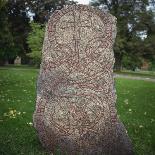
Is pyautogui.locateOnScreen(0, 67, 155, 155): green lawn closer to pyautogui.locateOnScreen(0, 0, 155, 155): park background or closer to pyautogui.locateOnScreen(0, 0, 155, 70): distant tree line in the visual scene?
pyautogui.locateOnScreen(0, 0, 155, 155): park background

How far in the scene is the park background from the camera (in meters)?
8.67

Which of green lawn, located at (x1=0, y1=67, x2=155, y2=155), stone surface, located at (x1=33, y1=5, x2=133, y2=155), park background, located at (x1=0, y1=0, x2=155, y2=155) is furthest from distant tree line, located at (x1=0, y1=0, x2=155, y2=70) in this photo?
stone surface, located at (x1=33, y1=5, x2=133, y2=155)

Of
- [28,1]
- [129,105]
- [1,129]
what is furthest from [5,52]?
[1,129]

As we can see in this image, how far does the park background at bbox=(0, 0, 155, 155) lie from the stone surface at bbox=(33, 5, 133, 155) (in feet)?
1.42

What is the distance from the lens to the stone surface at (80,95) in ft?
24.2

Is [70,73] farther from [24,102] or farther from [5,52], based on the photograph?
[5,52]

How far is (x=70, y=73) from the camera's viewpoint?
7.44 m

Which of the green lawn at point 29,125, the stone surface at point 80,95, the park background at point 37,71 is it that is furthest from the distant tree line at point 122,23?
the stone surface at point 80,95

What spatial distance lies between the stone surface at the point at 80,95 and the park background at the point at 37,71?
0.43 m

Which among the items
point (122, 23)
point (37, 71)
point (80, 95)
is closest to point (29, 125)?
point (80, 95)

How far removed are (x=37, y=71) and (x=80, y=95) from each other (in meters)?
34.9

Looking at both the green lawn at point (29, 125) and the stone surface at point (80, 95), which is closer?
the stone surface at point (80, 95)

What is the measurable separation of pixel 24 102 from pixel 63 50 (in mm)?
6137

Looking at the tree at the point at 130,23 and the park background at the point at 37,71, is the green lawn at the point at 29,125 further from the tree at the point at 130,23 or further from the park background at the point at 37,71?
the tree at the point at 130,23
